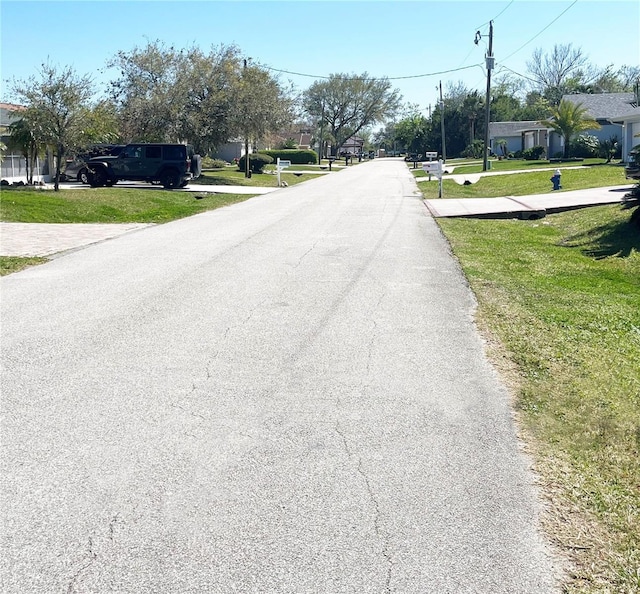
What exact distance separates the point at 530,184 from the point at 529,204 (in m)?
11.1

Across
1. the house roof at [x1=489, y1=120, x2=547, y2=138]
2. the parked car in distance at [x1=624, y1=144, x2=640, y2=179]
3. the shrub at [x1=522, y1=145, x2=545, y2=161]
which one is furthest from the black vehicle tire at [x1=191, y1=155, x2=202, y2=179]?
the house roof at [x1=489, y1=120, x2=547, y2=138]

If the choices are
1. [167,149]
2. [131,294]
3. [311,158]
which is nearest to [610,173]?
[167,149]

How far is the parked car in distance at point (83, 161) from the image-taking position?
36.0 m

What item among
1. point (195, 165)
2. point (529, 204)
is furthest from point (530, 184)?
point (195, 165)

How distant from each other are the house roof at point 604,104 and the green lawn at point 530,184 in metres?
20.6

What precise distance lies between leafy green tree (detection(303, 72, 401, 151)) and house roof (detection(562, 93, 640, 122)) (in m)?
64.1

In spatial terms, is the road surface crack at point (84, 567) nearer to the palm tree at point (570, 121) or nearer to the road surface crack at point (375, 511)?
the road surface crack at point (375, 511)

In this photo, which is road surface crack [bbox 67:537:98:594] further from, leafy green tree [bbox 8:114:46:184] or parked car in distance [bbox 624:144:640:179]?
leafy green tree [bbox 8:114:46:184]

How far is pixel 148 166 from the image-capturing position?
35375mm

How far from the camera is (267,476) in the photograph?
4.52m

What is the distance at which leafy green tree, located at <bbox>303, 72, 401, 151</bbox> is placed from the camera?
12325 centimetres

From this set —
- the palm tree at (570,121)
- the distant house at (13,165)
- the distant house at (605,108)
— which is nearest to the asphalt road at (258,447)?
the distant house at (13,165)

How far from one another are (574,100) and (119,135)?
109ft

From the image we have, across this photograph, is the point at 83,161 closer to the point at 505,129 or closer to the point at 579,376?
the point at 579,376
